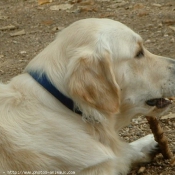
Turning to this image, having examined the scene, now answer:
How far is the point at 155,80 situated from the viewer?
3.69 m


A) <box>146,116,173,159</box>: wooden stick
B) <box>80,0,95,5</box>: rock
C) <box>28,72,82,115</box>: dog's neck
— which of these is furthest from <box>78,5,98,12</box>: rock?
<box>28,72,82,115</box>: dog's neck

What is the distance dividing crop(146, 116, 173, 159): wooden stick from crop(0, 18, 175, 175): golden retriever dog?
55 centimetres

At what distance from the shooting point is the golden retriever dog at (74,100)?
335 centimetres

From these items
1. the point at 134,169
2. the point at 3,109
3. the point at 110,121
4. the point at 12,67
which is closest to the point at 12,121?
the point at 3,109

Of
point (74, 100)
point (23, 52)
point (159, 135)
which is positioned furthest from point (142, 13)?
point (74, 100)

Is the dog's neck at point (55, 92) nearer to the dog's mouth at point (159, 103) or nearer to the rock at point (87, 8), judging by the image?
the dog's mouth at point (159, 103)

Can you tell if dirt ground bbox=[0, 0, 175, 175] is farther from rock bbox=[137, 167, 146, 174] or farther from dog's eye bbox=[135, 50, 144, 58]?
dog's eye bbox=[135, 50, 144, 58]

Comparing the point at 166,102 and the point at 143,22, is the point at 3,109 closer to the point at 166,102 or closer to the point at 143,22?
the point at 166,102

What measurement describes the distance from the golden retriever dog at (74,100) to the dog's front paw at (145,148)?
0.76 metres

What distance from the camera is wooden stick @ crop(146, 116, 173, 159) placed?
4.16 metres

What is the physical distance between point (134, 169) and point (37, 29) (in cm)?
472

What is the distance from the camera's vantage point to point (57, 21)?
879 cm

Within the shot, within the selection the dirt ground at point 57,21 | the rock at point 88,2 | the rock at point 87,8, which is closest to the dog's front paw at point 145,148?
the dirt ground at point 57,21

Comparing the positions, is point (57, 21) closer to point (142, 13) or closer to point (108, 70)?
point (142, 13)
